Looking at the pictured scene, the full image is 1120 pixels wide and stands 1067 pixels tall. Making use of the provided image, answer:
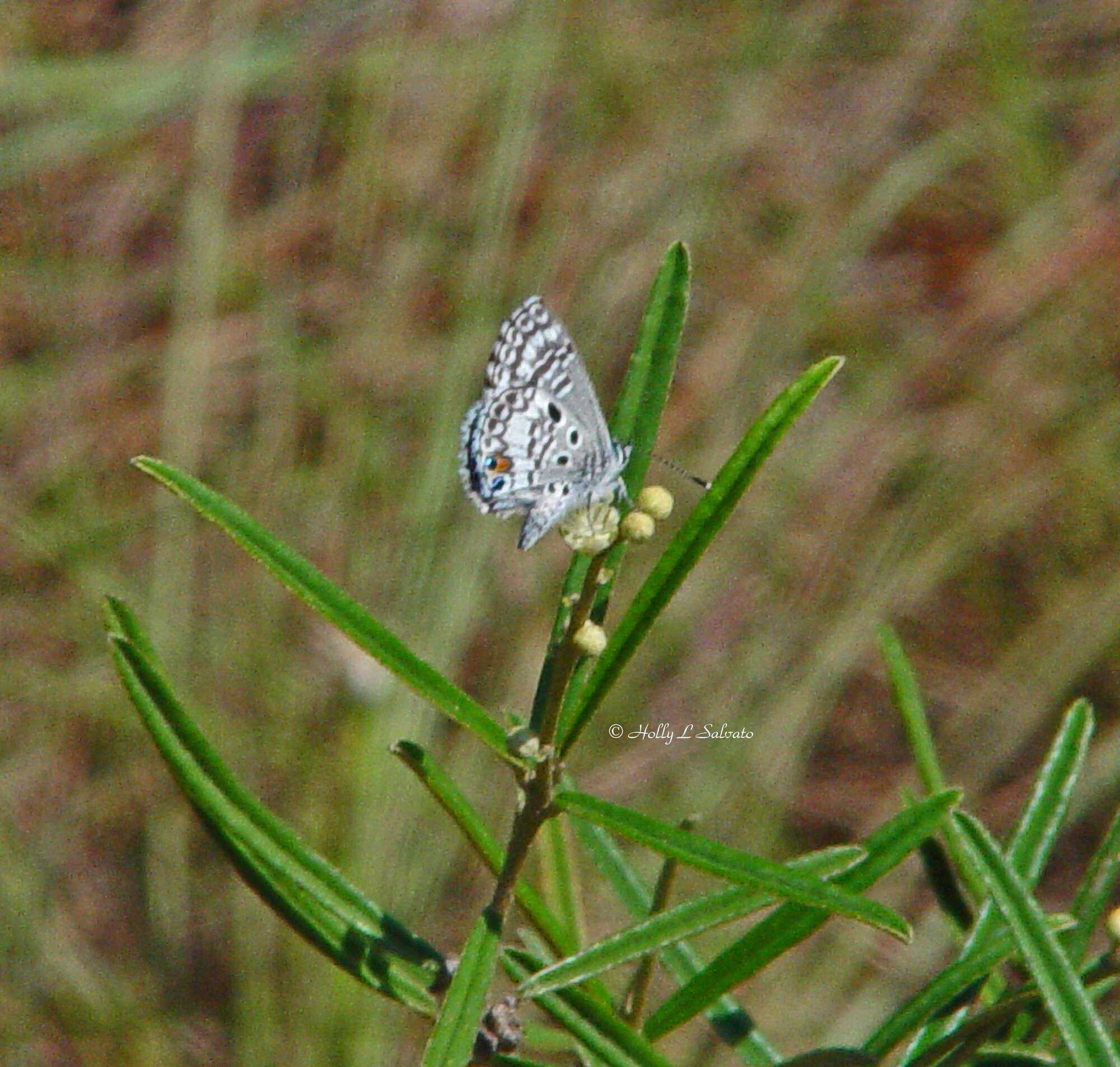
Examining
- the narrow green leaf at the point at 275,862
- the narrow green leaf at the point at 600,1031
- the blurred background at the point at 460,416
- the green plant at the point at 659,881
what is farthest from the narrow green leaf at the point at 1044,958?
the blurred background at the point at 460,416

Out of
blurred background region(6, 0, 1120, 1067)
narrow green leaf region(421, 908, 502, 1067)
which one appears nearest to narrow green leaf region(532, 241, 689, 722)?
narrow green leaf region(421, 908, 502, 1067)

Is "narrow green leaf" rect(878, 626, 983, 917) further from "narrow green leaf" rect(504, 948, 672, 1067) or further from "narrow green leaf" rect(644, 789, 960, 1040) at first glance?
"narrow green leaf" rect(504, 948, 672, 1067)

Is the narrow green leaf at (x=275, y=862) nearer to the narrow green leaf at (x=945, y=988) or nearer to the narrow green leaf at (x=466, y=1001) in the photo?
the narrow green leaf at (x=466, y=1001)

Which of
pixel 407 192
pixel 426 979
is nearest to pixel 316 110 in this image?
pixel 407 192

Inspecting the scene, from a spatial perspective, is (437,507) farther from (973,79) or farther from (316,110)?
(973,79)

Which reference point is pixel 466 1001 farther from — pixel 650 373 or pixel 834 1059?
pixel 650 373

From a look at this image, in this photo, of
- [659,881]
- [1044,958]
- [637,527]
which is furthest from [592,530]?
[1044,958]
